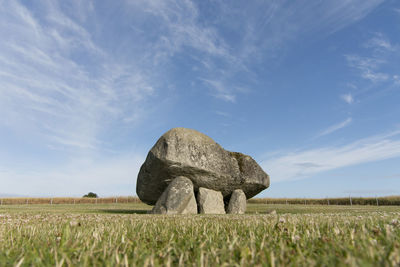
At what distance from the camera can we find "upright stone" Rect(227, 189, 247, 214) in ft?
45.6

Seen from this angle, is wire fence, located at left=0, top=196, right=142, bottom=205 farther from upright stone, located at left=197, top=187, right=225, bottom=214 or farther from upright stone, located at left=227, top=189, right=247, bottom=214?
upright stone, located at left=197, top=187, right=225, bottom=214

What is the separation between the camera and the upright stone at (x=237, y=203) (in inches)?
547

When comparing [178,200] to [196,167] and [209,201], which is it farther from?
[209,201]

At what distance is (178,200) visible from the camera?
11.9 m

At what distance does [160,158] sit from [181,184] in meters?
1.50

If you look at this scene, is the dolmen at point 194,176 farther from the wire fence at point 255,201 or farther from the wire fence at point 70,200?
the wire fence at point 70,200

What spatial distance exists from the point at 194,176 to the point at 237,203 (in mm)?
2793

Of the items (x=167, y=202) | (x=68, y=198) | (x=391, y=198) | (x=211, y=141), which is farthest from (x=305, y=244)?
(x=68, y=198)

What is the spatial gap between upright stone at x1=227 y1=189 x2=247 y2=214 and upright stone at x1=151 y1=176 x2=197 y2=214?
257 centimetres

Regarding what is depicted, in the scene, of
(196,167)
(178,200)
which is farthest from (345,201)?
(178,200)

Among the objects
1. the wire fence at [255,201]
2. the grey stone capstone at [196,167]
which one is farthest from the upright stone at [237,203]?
the wire fence at [255,201]

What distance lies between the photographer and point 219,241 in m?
2.74

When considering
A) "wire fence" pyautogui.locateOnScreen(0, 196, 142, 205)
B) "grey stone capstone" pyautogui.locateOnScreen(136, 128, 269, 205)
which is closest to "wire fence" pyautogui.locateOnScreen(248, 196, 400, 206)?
"wire fence" pyautogui.locateOnScreen(0, 196, 142, 205)

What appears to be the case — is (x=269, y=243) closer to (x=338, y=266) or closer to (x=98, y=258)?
(x=338, y=266)
